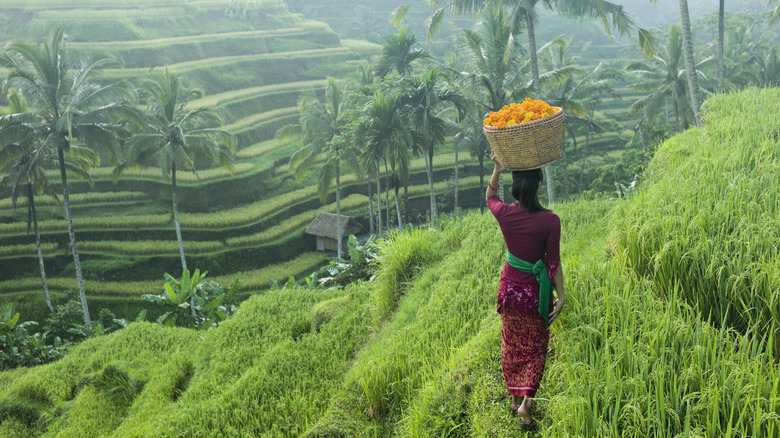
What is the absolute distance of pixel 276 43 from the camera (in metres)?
35.0

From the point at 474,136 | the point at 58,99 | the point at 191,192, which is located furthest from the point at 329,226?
the point at 58,99

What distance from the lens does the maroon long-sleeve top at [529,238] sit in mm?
2561

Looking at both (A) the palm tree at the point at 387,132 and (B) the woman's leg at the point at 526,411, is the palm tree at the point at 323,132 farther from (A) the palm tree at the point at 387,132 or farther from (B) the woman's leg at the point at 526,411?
(B) the woman's leg at the point at 526,411

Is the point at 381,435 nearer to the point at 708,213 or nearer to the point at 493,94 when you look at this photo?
the point at 708,213

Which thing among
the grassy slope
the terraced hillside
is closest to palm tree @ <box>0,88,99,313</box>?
the terraced hillside

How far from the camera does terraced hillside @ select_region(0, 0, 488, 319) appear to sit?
55.9 ft

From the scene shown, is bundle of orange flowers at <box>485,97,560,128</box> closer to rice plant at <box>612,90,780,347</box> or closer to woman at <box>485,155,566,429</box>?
woman at <box>485,155,566,429</box>

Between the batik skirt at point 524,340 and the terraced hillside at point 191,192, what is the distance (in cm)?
1491

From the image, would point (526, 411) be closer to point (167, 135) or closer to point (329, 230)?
point (167, 135)

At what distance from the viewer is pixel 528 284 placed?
104 inches

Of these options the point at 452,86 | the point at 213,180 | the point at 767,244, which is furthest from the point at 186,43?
the point at 767,244

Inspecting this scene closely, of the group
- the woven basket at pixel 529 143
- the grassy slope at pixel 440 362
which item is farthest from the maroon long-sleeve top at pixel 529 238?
the grassy slope at pixel 440 362

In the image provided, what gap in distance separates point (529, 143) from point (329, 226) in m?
16.8

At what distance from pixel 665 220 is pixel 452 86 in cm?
1457
